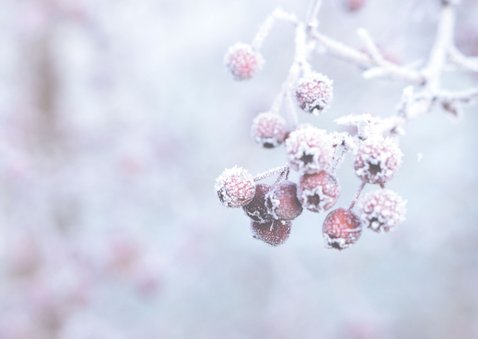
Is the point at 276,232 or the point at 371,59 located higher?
the point at 371,59

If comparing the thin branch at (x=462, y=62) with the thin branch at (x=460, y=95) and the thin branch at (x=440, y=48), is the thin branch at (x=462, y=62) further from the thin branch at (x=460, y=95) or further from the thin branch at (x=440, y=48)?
the thin branch at (x=460, y=95)

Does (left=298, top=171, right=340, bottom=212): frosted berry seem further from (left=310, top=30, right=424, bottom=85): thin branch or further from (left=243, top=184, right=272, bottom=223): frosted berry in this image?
(left=310, top=30, right=424, bottom=85): thin branch

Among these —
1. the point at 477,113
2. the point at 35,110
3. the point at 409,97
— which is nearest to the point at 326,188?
the point at 409,97

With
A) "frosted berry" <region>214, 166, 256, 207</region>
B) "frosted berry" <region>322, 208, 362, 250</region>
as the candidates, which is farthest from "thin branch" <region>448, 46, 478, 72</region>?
"frosted berry" <region>214, 166, 256, 207</region>

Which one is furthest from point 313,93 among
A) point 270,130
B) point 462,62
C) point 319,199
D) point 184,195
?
point 184,195

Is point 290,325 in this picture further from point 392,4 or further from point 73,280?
point 392,4

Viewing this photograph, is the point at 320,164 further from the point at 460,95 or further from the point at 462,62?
the point at 462,62

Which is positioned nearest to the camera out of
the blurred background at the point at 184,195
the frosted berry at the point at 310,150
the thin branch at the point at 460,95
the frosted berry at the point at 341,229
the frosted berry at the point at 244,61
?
the frosted berry at the point at 310,150

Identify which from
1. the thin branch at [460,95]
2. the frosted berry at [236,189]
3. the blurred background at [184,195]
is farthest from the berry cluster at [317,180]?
the blurred background at [184,195]
